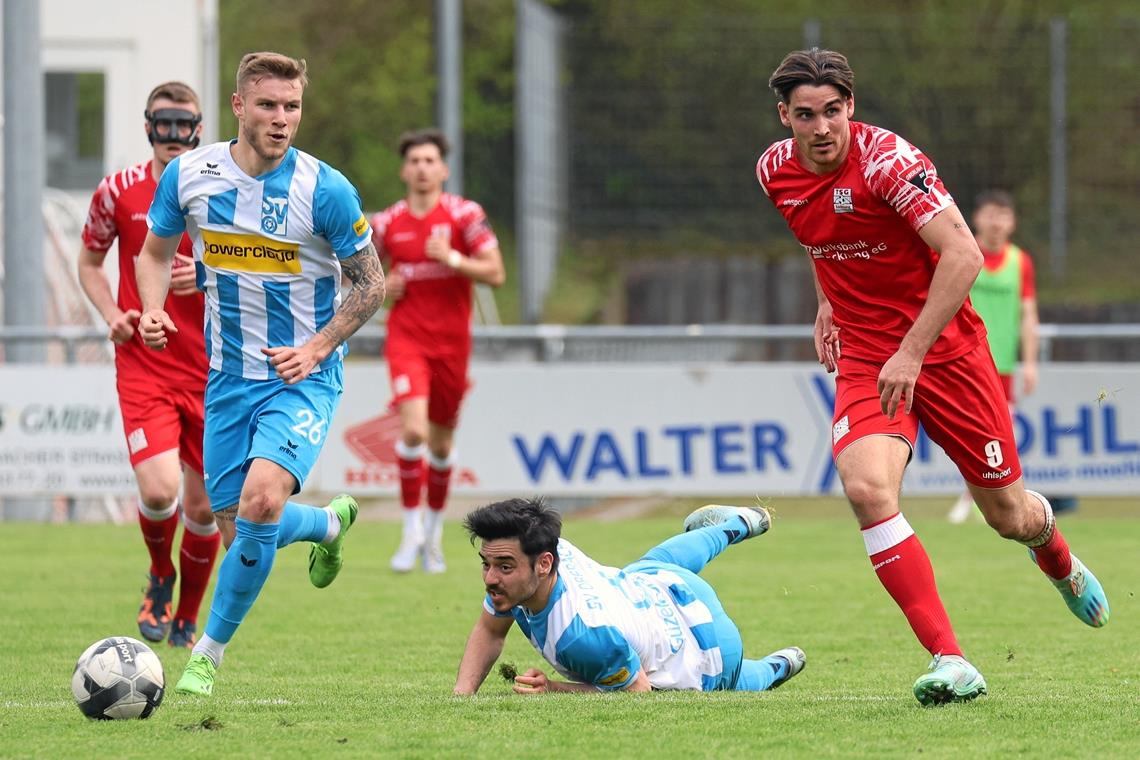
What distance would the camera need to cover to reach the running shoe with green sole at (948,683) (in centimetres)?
592

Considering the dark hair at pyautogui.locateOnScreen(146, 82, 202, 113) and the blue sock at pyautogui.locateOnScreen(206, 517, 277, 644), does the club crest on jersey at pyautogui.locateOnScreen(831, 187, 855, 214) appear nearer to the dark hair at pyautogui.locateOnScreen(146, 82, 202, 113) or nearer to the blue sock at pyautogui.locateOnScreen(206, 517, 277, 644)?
the blue sock at pyautogui.locateOnScreen(206, 517, 277, 644)

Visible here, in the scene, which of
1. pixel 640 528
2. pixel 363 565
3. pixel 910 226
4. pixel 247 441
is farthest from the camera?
pixel 640 528

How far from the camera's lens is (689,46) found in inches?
955

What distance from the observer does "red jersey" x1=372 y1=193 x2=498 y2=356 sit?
11453mm

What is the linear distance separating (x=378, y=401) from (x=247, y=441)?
756 cm

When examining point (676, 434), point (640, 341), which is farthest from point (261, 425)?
point (640, 341)

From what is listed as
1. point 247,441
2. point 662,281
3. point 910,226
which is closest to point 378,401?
point 247,441

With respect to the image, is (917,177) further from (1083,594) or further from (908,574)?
(1083,594)

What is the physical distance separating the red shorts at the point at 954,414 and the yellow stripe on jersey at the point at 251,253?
2.03 metres

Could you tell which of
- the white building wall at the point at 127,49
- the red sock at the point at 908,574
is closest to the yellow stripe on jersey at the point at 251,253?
the red sock at the point at 908,574

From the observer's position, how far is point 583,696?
246 inches

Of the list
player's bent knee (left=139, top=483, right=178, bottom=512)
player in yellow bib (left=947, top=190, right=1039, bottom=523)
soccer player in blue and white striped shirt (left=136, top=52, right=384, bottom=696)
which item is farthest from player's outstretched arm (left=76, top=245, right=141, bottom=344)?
player in yellow bib (left=947, top=190, right=1039, bottom=523)

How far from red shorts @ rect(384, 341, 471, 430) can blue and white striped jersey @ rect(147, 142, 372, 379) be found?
437cm

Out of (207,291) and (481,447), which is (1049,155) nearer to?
(481,447)
